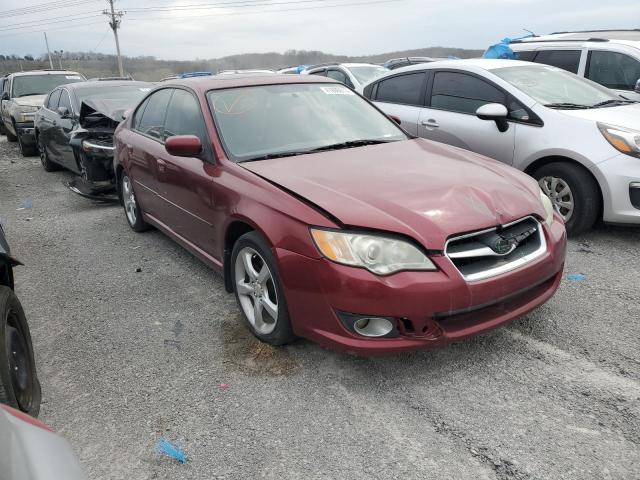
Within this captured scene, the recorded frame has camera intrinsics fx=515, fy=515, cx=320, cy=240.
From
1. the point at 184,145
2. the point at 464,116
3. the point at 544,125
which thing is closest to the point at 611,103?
the point at 544,125

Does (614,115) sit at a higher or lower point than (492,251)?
higher

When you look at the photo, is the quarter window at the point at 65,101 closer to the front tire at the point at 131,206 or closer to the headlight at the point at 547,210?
the front tire at the point at 131,206

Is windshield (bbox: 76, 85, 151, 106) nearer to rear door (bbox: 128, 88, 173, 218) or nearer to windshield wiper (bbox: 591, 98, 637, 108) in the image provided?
rear door (bbox: 128, 88, 173, 218)

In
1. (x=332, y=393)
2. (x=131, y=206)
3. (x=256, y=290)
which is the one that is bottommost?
(x=332, y=393)

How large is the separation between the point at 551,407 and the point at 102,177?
603 centimetres

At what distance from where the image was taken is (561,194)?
4742mm

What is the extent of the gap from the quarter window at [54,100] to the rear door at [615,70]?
334 inches

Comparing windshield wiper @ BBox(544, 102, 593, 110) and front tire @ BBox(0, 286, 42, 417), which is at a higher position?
windshield wiper @ BBox(544, 102, 593, 110)

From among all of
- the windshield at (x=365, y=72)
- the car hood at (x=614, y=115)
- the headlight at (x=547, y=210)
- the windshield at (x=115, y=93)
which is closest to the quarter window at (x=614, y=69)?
the car hood at (x=614, y=115)

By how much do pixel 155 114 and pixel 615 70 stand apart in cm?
601

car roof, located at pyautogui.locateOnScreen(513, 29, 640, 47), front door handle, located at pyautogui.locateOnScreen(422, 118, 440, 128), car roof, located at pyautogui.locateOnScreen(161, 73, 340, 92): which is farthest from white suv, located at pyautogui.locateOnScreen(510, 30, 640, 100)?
car roof, located at pyautogui.locateOnScreen(161, 73, 340, 92)

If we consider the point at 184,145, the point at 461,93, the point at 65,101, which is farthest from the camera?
the point at 65,101

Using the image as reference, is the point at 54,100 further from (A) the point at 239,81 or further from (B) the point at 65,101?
(A) the point at 239,81

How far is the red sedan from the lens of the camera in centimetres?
252
